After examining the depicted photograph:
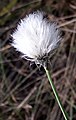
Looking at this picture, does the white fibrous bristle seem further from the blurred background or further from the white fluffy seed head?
the blurred background

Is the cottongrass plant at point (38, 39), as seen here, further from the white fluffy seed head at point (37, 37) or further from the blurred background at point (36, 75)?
the blurred background at point (36, 75)

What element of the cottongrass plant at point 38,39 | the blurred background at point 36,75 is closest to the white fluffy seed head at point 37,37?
the cottongrass plant at point 38,39

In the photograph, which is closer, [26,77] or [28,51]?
[28,51]

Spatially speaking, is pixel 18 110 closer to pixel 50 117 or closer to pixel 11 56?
pixel 50 117

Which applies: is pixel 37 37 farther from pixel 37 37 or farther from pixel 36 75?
pixel 36 75

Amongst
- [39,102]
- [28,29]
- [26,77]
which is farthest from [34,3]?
[28,29]

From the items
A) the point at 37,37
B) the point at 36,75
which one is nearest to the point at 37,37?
the point at 37,37
